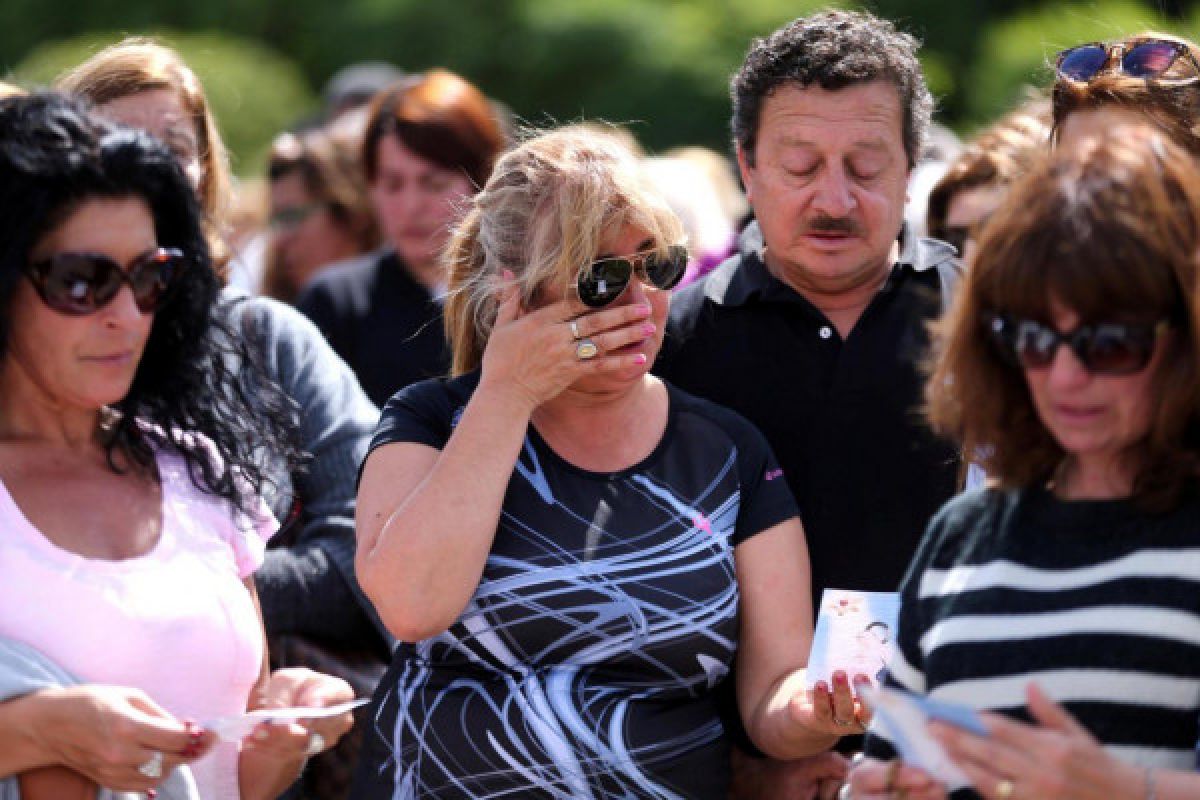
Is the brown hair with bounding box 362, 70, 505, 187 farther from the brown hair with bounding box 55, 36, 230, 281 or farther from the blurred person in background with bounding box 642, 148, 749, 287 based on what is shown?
the brown hair with bounding box 55, 36, 230, 281

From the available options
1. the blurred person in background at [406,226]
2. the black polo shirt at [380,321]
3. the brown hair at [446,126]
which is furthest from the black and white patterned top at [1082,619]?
the brown hair at [446,126]

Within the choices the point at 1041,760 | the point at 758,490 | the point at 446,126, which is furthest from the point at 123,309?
the point at 446,126

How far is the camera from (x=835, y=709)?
2.89m

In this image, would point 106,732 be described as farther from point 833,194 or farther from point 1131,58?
point 1131,58

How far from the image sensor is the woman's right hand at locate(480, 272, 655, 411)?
3098 millimetres

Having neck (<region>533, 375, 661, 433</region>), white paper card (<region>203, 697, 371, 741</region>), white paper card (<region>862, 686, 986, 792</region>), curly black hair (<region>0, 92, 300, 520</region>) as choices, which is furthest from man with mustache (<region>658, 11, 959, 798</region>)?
white paper card (<region>862, 686, 986, 792</region>)

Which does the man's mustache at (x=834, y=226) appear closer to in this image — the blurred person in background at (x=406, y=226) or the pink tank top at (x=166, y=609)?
the pink tank top at (x=166, y=609)

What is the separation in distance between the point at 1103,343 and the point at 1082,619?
1.16 feet

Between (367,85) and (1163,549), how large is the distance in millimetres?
6936

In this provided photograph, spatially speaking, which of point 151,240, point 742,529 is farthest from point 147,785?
point 742,529

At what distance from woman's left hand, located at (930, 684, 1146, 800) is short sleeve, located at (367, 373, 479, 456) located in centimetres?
126

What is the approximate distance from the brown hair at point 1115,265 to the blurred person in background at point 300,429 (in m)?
1.70

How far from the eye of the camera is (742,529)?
10.5ft

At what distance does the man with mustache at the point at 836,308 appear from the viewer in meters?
3.55
